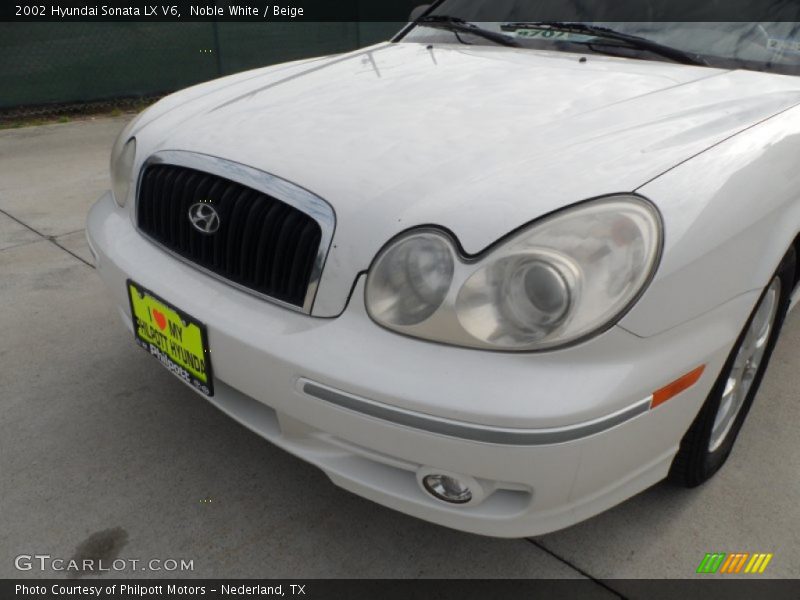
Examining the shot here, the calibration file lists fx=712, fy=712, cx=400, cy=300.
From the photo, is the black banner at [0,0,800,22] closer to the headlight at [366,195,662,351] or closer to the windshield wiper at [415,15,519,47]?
the windshield wiper at [415,15,519,47]

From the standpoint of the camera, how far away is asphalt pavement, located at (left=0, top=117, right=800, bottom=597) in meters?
1.77

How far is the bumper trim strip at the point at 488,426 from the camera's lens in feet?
4.25

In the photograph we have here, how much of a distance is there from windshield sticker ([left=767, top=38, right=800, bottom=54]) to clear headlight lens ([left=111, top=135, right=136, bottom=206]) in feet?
6.27

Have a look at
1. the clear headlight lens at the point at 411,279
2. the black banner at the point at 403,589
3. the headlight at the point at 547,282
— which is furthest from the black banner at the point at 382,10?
the black banner at the point at 403,589

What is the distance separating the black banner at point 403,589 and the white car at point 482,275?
289 millimetres

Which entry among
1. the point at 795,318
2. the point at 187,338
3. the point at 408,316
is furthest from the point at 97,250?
the point at 795,318

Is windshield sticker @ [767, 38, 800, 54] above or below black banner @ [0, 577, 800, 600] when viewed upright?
above

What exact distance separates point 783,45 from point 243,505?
2.05 m

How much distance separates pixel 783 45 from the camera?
6.92ft

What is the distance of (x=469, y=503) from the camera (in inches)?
56.9

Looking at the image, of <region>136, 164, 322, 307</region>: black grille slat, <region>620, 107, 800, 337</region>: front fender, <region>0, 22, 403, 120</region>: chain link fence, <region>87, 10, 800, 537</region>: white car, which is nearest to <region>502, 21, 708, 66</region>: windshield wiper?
<region>87, 10, 800, 537</region>: white car

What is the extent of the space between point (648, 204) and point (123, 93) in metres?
7.65

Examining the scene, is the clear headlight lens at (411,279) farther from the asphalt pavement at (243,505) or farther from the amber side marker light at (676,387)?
the asphalt pavement at (243,505)

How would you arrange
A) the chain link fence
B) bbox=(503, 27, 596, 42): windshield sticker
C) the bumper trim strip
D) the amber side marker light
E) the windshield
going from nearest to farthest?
the bumper trim strip → the amber side marker light → the windshield → bbox=(503, 27, 596, 42): windshield sticker → the chain link fence
